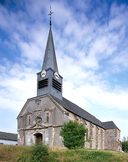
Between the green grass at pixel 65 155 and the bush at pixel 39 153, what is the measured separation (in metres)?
0.87

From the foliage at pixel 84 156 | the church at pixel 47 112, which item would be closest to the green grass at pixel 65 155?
the foliage at pixel 84 156

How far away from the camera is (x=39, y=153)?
22.9 m

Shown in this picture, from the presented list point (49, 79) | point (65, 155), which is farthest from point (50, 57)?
point (65, 155)

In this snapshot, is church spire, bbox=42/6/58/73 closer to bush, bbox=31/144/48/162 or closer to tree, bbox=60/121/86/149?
tree, bbox=60/121/86/149

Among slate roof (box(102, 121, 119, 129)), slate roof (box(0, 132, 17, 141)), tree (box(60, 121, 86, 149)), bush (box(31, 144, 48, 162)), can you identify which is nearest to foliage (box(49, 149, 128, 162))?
bush (box(31, 144, 48, 162))

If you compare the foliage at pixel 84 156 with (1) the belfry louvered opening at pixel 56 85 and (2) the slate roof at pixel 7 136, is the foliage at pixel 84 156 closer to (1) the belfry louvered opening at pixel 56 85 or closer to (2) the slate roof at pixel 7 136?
(1) the belfry louvered opening at pixel 56 85

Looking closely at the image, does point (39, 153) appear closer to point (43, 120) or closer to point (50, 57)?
point (43, 120)

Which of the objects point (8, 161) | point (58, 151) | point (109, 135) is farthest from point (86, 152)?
point (109, 135)

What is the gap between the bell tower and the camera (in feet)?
141

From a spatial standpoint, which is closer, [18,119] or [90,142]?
[18,119]

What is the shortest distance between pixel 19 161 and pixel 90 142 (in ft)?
91.1

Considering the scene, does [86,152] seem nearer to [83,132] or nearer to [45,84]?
[83,132]

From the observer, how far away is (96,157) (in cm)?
2523

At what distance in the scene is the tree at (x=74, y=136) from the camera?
101 ft
